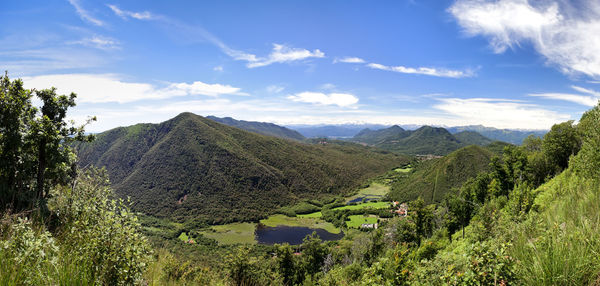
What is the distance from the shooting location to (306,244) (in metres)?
50.5

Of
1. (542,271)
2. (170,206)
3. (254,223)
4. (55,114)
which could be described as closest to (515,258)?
(542,271)

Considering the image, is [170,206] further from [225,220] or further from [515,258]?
[515,258]

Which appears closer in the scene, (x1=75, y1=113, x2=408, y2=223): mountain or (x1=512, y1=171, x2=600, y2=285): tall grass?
(x1=512, y1=171, x2=600, y2=285): tall grass

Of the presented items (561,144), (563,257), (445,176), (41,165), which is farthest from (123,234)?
(445,176)

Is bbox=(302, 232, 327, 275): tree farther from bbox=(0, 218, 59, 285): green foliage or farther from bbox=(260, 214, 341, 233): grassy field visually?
bbox=(260, 214, 341, 233): grassy field

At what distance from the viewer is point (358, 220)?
405 ft

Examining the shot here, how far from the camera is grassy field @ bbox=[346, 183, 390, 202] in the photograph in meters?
172

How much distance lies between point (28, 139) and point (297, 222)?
136041 millimetres

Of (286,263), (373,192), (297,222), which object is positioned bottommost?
(297,222)

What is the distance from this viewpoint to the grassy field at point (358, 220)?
385 feet

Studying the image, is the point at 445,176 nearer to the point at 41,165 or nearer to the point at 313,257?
the point at 313,257

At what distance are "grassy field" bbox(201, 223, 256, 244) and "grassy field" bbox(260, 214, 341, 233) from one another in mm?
11191

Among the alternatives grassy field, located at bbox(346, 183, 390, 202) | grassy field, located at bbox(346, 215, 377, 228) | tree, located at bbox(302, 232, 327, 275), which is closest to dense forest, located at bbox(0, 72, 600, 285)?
tree, located at bbox(302, 232, 327, 275)

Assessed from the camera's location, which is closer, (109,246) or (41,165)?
(109,246)
